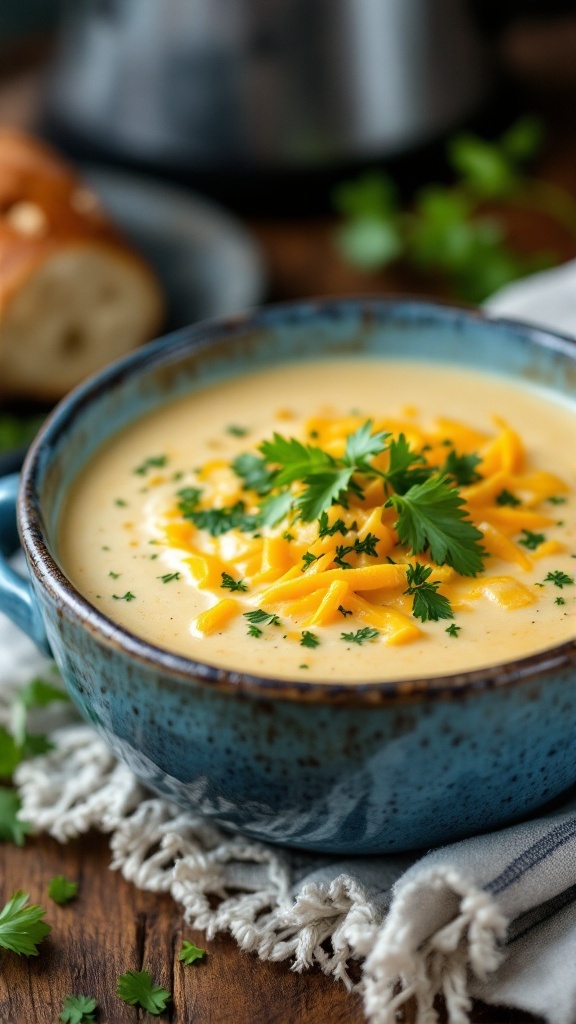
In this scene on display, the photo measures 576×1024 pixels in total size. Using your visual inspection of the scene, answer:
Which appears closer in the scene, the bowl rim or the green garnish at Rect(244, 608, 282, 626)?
the bowl rim

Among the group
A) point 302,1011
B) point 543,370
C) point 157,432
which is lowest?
point 302,1011

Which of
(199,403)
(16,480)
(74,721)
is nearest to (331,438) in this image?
(199,403)

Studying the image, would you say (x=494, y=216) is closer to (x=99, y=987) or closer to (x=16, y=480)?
(x=16, y=480)

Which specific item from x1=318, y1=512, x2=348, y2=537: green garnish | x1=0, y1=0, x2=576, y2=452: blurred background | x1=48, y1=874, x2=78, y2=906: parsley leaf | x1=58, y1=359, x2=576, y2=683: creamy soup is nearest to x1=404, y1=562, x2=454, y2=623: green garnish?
x1=58, y1=359, x2=576, y2=683: creamy soup

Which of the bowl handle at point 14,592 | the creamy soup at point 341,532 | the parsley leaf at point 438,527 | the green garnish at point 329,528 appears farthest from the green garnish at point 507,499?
the bowl handle at point 14,592

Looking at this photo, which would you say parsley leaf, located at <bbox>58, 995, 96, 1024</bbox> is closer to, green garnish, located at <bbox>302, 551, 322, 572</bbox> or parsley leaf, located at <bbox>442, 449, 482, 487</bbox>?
green garnish, located at <bbox>302, 551, 322, 572</bbox>

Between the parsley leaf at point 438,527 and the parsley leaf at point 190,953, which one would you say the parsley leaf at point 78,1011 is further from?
the parsley leaf at point 438,527

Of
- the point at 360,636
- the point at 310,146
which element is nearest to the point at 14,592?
the point at 360,636
